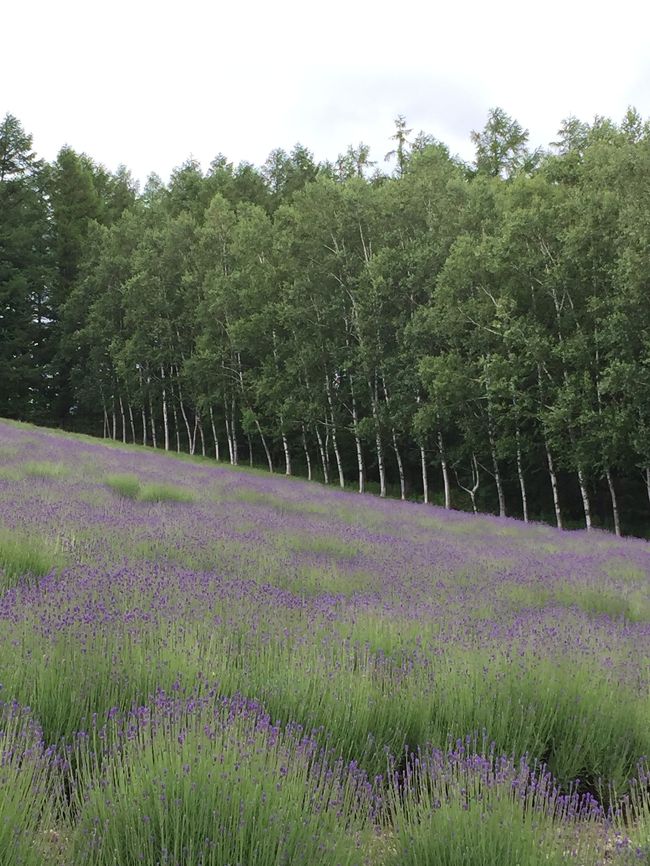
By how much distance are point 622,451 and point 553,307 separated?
6198 millimetres

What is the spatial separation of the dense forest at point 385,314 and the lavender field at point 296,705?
622 inches

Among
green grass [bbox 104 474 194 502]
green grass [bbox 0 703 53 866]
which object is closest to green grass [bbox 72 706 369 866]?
green grass [bbox 0 703 53 866]

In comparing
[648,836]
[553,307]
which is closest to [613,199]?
[553,307]

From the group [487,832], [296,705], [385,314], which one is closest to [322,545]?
[296,705]

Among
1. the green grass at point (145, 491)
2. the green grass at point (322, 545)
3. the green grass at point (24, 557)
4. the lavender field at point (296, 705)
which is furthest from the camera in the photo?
the green grass at point (145, 491)

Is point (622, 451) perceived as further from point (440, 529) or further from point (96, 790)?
point (96, 790)

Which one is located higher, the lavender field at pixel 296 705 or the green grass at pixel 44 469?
the green grass at pixel 44 469

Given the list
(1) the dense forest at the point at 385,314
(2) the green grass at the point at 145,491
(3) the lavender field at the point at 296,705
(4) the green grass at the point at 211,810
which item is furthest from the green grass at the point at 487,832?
(1) the dense forest at the point at 385,314

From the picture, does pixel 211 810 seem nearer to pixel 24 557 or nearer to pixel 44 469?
pixel 24 557

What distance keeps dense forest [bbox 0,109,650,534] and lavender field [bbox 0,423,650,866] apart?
51.8 ft

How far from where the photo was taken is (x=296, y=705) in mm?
3229

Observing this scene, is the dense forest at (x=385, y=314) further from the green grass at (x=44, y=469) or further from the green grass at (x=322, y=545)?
the green grass at (x=44, y=469)

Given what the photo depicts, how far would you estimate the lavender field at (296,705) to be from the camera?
2084 millimetres

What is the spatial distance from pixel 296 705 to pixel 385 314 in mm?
25862
